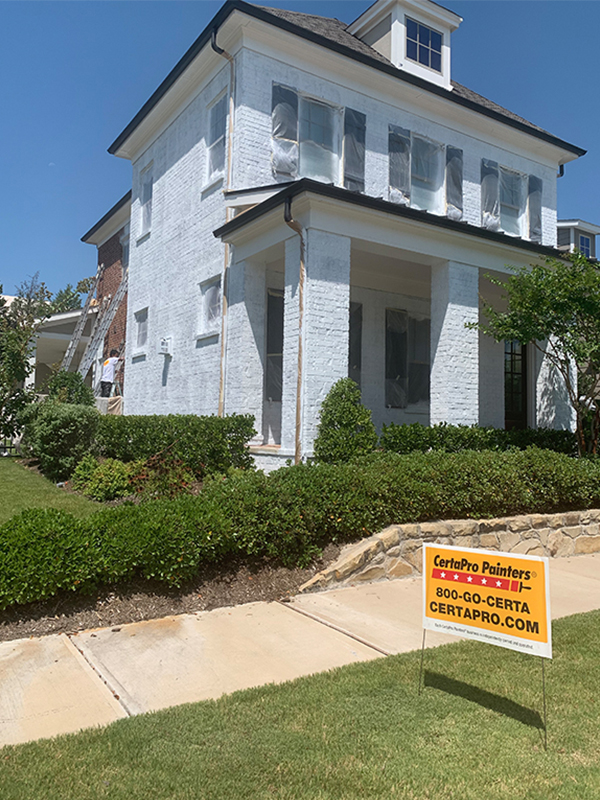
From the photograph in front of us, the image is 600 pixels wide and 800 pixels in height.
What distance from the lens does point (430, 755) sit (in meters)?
3.01

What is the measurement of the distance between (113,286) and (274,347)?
418 inches

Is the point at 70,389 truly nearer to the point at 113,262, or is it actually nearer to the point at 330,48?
the point at 113,262

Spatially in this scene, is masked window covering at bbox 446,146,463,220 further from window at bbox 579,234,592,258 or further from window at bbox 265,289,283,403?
window at bbox 579,234,592,258

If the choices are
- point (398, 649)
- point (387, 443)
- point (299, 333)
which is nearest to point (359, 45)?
point (299, 333)

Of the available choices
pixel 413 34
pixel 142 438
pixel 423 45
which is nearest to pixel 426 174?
pixel 423 45

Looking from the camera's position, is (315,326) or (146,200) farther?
(146,200)

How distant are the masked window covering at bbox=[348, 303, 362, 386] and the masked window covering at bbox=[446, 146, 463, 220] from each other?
3.27 metres

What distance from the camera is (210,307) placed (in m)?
12.8

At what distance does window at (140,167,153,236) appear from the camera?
53.5 ft

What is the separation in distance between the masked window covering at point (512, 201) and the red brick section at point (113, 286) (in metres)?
10.7

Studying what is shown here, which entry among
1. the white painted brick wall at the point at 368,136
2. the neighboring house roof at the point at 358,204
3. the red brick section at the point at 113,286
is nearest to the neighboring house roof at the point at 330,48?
the white painted brick wall at the point at 368,136

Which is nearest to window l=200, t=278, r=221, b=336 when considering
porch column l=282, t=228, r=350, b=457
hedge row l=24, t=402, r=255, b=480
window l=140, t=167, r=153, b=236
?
hedge row l=24, t=402, r=255, b=480

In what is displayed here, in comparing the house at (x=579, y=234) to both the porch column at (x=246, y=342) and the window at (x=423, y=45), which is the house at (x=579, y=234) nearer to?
the window at (x=423, y=45)

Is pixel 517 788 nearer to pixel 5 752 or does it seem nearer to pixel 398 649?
pixel 398 649
